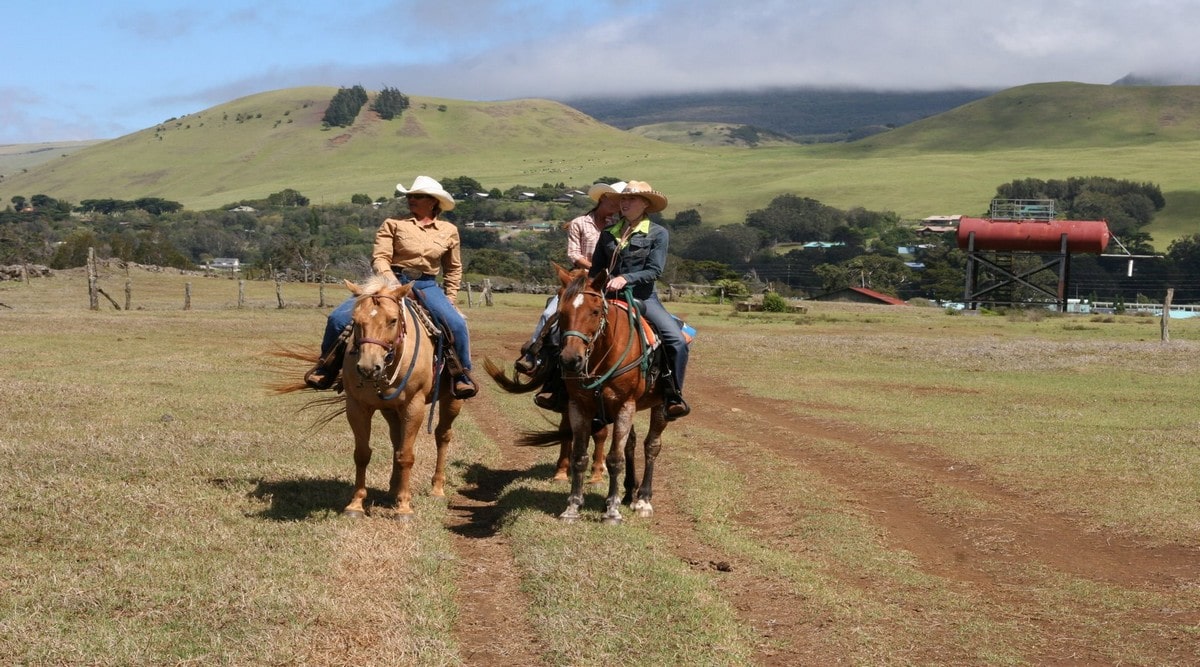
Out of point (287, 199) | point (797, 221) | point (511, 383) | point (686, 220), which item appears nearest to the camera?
point (511, 383)

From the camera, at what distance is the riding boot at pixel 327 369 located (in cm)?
Result: 1080

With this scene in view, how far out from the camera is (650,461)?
37.4 feet

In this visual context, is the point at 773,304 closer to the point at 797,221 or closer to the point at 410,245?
the point at 410,245

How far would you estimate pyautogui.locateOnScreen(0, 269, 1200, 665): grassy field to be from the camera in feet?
24.2

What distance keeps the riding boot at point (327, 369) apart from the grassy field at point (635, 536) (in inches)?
42.7

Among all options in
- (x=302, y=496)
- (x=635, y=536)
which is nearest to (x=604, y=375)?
(x=635, y=536)

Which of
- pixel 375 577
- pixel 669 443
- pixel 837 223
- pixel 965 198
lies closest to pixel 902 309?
pixel 669 443

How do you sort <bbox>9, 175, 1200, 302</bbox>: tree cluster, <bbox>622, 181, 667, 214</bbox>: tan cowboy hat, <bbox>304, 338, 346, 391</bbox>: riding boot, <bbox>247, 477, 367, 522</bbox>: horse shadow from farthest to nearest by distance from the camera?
<bbox>9, 175, 1200, 302</bbox>: tree cluster < <bbox>622, 181, 667, 214</bbox>: tan cowboy hat < <bbox>304, 338, 346, 391</bbox>: riding boot < <bbox>247, 477, 367, 522</bbox>: horse shadow

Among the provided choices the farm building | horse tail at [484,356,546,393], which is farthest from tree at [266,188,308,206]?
horse tail at [484,356,546,393]

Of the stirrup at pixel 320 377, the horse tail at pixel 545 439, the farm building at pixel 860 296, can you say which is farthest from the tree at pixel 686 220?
the stirrup at pixel 320 377

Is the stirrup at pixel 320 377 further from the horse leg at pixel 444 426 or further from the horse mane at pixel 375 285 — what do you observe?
the horse leg at pixel 444 426

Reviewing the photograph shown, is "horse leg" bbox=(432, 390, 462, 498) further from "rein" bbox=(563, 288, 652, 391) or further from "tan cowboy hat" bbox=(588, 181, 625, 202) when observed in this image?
"tan cowboy hat" bbox=(588, 181, 625, 202)

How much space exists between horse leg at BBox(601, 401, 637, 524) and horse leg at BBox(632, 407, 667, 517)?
1.25 ft

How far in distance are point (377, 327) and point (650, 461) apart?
3070 mm
